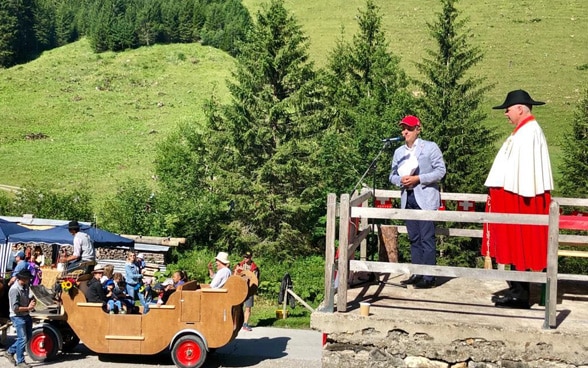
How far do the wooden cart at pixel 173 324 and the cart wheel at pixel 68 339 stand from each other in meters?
0.59

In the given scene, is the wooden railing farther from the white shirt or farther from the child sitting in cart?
the child sitting in cart

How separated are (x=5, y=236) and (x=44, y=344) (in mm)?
9223

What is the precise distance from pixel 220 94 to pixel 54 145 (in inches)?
688

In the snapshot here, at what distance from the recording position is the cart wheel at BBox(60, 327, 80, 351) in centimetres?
1353

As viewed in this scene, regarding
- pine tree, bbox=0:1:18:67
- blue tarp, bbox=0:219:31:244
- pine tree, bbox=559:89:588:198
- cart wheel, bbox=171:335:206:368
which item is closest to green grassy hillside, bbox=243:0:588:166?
pine tree, bbox=559:89:588:198

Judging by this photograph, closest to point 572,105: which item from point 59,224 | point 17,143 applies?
point 17,143

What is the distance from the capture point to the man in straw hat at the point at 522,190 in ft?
25.3

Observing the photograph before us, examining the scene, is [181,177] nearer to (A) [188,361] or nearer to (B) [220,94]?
(A) [188,361]

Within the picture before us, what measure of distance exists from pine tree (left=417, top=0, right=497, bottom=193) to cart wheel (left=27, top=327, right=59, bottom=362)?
74.8 ft

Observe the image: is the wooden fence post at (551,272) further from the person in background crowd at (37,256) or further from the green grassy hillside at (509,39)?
the green grassy hillside at (509,39)

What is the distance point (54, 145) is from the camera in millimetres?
60969

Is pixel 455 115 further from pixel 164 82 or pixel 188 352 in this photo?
pixel 164 82

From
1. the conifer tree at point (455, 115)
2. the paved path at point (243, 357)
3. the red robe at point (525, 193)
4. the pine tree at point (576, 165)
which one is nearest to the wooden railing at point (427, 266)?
the red robe at point (525, 193)

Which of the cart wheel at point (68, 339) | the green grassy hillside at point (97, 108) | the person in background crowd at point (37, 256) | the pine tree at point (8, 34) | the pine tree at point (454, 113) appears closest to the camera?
→ the cart wheel at point (68, 339)
